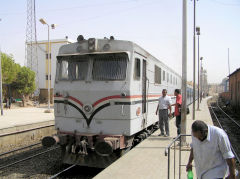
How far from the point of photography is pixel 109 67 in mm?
7105

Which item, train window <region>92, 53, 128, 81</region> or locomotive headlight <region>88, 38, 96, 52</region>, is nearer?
train window <region>92, 53, 128, 81</region>

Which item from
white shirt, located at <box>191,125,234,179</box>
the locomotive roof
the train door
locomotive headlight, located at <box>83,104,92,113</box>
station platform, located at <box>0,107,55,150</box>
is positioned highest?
the locomotive roof

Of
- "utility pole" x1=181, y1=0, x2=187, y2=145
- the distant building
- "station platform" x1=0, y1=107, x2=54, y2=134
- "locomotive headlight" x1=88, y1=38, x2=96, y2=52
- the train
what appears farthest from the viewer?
the distant building

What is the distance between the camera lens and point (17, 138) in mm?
11680

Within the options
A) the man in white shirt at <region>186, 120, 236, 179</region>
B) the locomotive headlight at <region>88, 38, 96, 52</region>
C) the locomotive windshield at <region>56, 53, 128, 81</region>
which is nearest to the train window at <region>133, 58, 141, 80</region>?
the locomotive windshield at <region>56, 53, 128, 81</region>

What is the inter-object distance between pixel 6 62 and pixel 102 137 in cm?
2555

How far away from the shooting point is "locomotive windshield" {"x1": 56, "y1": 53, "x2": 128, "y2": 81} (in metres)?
7.02

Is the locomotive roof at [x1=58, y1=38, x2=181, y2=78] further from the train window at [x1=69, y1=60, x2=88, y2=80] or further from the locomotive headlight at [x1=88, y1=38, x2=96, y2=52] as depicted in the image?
the train window at [x1=69, y1=60, x2=88, y2=80]

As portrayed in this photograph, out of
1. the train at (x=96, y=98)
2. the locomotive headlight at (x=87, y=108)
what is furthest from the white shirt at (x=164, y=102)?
the locomotive headlight at (x=87, y=108)

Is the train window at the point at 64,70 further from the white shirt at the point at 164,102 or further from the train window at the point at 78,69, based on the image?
the white shirt at the point at 164,102

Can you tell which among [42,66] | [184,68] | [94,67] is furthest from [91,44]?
[42,66]

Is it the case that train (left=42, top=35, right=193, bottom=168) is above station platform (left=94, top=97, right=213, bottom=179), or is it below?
above

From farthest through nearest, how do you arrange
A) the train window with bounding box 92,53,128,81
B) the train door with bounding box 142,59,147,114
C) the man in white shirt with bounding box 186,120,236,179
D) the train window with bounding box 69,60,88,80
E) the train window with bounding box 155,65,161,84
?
1. the train window with bounding box 155,65,161,84
2. the train door with bounding box 142,59,147,114
3. the train window with bounding box 69,60,88,80
4. the train window with bounding box 92,53,128,81
5. the man in white shirt with bounding box 186,120,236,179

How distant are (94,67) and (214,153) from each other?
465 cm
